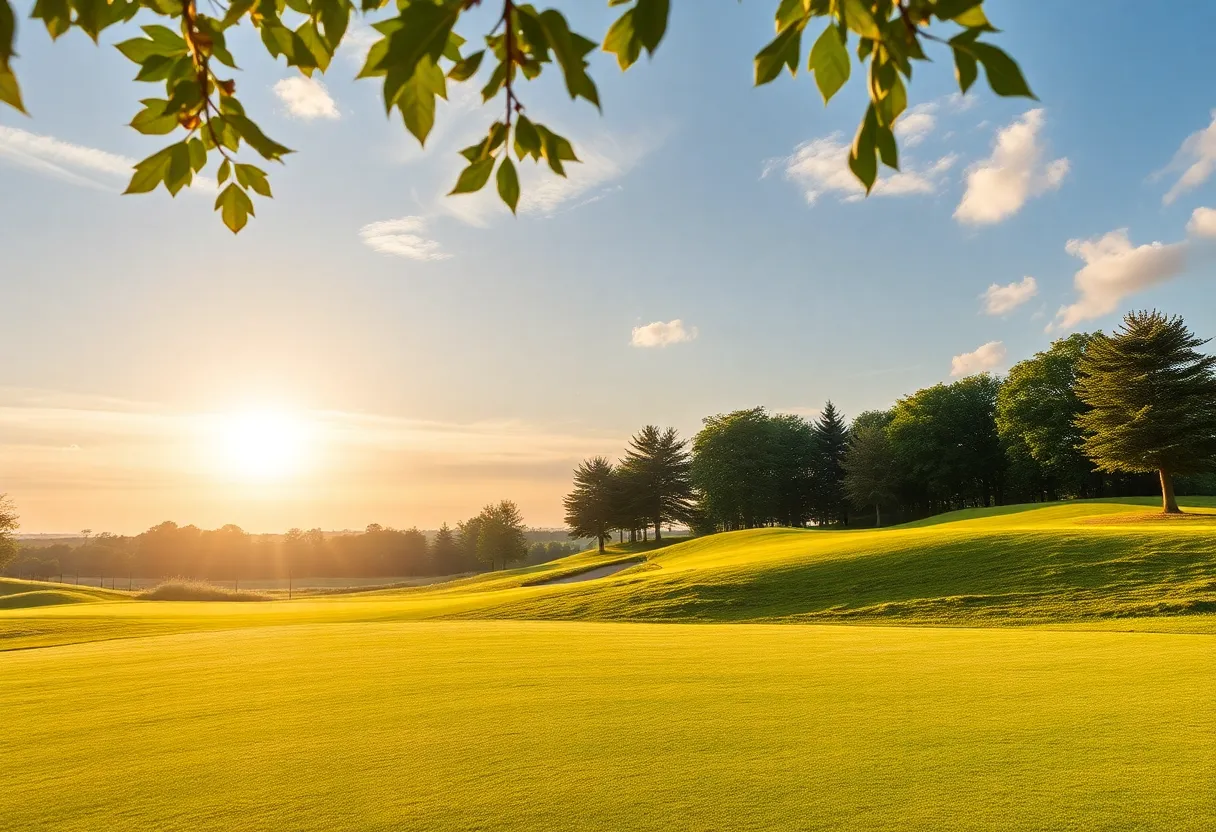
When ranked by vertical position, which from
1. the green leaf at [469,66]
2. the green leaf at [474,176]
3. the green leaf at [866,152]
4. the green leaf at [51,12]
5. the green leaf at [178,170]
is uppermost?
the green leaf at [51,12]

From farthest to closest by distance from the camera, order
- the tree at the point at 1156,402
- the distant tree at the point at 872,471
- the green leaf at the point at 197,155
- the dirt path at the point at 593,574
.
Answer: the distant tree at the point at 872,471
the dirt path at the point at 593,574
the tree at the point at 1156,402
the green leaf at the point at 197,155

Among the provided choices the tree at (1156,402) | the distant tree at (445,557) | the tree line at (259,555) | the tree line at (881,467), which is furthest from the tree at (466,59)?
the distant tree at (445,557)

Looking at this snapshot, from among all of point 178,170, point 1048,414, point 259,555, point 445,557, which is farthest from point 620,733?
point 259,555

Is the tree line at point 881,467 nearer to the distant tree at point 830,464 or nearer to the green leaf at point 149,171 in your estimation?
the distant tree at point 830,464

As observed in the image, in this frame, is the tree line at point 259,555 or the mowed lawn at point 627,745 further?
the tree line at point 259,555

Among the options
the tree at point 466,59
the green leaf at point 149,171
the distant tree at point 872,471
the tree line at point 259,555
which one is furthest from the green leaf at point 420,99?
the tree line at point 259,555

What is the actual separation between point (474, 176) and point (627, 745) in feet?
12.1

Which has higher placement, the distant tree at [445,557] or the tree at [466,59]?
the tree at [466,59]

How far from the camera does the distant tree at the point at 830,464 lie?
72125 millimetres

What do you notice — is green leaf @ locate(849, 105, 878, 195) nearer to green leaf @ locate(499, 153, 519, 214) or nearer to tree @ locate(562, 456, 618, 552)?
green leaf @ locate(499, 153, 519, 214)

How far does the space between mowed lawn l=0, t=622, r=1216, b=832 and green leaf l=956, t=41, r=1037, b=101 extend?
304 centimetres

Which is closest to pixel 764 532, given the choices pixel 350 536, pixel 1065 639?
pixel 1065 639

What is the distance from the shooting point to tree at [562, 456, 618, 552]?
6519 cm

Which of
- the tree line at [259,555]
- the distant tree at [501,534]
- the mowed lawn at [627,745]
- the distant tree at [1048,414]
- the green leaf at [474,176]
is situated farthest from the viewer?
the tree line at [259,555]
